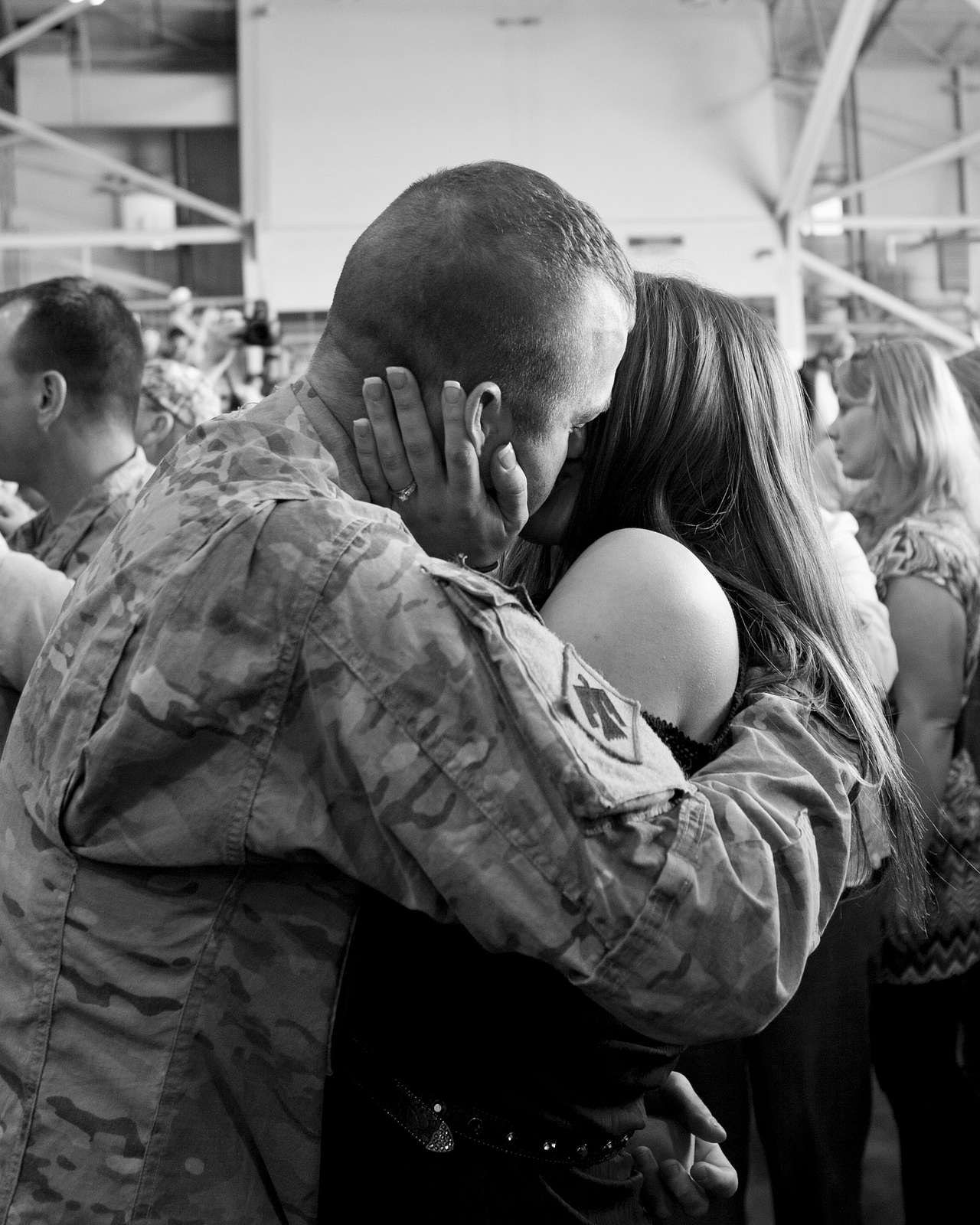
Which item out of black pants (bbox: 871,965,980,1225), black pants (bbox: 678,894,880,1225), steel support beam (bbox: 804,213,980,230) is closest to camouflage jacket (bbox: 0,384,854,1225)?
black pants (bbox: 678,894,880,1225)

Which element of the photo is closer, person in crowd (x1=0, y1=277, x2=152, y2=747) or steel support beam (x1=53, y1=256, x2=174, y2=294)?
person in crowd (x1=0, y1=277, x2=152, y2=747)

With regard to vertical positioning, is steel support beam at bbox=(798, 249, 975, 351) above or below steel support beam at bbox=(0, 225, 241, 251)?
below

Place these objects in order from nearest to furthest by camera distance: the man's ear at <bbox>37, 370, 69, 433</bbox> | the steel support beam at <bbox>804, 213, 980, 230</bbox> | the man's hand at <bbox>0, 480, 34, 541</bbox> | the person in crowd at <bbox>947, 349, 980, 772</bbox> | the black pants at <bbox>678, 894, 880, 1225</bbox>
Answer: the black pants at <bbox>678, 894, 880, 1225</bbox>
the man's ear at <bbox>37, 370, 69, 433</bbox>
the man's hand at <bbox>0, 480, 34, 541</bbox>
the person in crowd at <bbox>947, 349, 980, 772</bbox>
the steel support beam at <bbox>804, 213, 980, 230</bbox>

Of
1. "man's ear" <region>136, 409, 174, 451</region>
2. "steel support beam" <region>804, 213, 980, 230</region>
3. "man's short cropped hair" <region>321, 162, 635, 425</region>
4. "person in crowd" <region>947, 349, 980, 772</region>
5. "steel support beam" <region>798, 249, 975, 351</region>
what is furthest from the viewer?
"steel support beam" <region>804, 213, 980, 230</region>

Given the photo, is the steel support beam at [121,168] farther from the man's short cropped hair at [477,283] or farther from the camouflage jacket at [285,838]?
the camouflage jacket at [285,838]

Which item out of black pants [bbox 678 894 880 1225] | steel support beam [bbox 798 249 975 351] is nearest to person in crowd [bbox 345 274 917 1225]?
black pants [bbox 678 894 880 1225]

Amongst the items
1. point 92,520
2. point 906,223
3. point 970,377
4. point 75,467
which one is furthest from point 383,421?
point 906,223

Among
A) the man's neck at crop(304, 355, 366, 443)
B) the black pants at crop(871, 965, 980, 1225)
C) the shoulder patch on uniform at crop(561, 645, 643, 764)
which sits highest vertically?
the man's neck at crop(304, 355, 366, 443)

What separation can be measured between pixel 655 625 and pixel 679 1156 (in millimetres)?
567

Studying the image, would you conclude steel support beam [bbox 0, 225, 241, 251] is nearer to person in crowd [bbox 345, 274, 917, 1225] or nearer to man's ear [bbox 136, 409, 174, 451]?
man's ear [bbox 136, 409, 174, 451]

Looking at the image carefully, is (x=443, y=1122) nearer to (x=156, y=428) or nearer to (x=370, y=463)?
(x=370, y=463)

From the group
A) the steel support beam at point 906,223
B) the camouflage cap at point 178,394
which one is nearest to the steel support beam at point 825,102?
the steel support beam at point 906,223

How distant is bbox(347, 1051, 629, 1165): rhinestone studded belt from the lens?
109 centimetres

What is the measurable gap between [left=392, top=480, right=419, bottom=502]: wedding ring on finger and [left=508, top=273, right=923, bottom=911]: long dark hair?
0.96 ft
